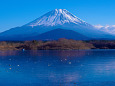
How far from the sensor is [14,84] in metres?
13.1

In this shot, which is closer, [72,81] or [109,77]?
[72,81]

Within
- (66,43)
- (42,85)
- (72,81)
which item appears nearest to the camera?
(42,85)

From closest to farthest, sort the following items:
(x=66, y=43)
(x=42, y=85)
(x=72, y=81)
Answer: (x=42, y=85) < (x=72, y=81) < (x=66, y=43)

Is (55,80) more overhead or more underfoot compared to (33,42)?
more underfoot

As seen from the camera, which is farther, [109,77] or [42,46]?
[42,46]

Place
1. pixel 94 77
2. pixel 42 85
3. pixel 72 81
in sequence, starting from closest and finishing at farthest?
pixel 42 85, pixel 72 81, pixel 94 77

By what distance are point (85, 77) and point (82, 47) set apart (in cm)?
5111

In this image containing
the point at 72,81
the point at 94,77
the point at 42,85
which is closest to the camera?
the point at 42,85

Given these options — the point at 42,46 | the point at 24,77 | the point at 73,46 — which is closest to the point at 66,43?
the point at 73,46

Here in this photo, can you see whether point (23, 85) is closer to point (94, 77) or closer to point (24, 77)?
point (24, 77)

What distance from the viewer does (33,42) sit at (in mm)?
65312

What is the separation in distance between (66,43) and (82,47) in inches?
220

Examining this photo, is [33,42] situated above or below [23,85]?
above

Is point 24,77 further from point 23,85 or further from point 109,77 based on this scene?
point 109,77
